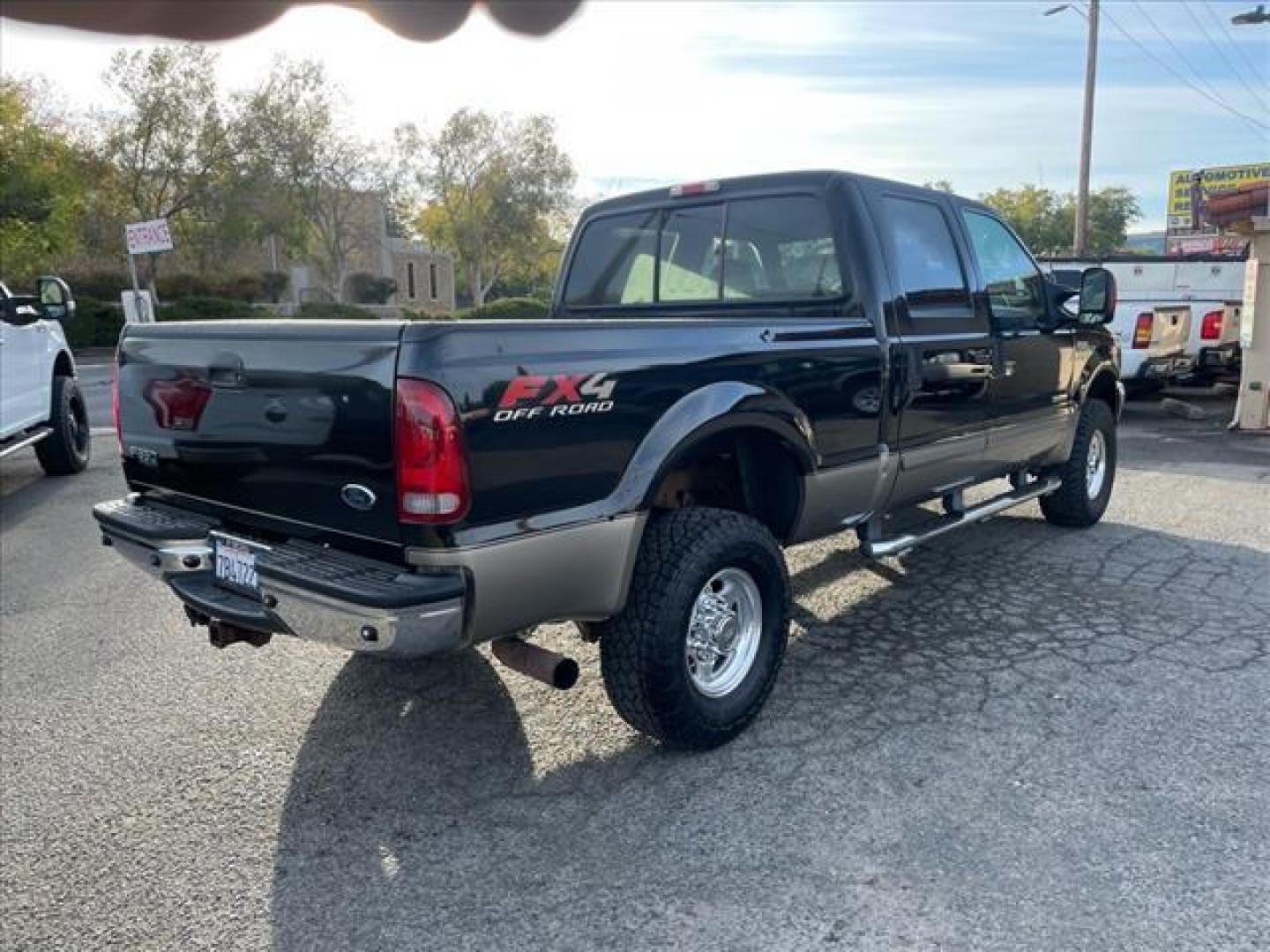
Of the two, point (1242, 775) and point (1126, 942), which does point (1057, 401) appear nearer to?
point (1242, 775)

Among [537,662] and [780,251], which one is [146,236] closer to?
[780,251]

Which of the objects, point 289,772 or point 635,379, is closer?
point 635,379

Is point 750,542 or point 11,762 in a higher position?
point 750,542

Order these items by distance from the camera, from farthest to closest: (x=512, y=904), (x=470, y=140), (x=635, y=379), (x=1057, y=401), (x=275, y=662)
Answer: (x=470, y=140) < (x=1057, y=401) < (x=275, y=662) < (x=635, y=379) < (x=512, y=904)

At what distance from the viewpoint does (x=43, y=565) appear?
592 centimetres

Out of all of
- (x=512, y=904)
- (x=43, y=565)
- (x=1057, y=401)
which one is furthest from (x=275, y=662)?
(x=1057, y=401)

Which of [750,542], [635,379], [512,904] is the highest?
[635,379]

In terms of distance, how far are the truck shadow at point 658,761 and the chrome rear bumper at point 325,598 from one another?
2.12 ft

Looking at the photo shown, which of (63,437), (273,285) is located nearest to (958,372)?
(63,437)

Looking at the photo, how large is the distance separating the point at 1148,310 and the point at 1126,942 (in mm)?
10281

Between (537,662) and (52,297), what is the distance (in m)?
7.02

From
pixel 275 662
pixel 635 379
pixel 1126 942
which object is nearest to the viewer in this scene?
pixel 1126 942

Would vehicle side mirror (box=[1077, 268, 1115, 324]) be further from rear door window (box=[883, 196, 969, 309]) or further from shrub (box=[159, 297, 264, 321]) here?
shrub (box=[159, 297, 264, 321])

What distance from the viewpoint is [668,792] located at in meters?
3.19
